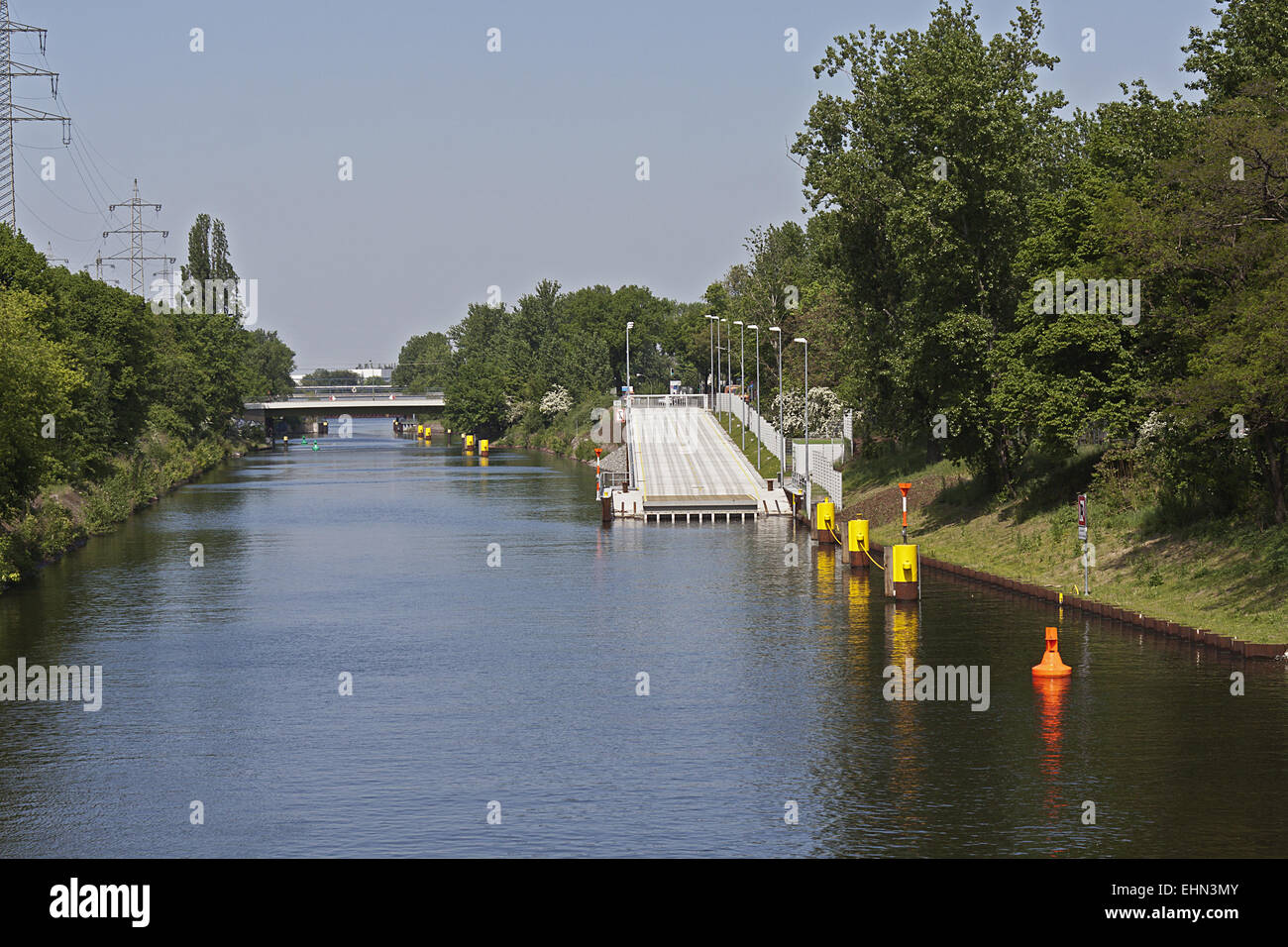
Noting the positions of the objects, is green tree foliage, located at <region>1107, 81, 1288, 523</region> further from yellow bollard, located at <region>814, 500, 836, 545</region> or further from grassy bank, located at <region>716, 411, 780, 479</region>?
grassy bank, located at <region>716, 411, 780, 479</region>

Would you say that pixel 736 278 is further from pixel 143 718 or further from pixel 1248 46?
pixel 143 718

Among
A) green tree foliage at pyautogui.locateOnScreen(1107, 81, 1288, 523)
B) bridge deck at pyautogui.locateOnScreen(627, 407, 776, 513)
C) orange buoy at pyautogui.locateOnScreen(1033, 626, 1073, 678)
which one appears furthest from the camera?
bridge deck at pyautogui.locateOnScreen(627, 407, 776, 513)

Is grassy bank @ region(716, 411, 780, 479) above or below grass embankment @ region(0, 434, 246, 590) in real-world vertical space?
above

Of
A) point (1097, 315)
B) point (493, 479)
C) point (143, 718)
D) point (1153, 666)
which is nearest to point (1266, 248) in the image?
point (1097, 315)

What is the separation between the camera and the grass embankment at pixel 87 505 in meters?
61.0

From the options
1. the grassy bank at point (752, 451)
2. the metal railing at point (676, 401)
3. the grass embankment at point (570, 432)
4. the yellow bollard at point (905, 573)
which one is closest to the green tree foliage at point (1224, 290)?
the yellow bollard at point (905, 573)

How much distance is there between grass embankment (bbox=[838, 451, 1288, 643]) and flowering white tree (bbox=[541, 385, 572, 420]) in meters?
114

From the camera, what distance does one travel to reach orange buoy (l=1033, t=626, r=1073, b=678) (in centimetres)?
A: 3647

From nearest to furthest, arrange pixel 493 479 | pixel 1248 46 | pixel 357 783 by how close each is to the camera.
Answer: pixel 357 783, pixel 1248 46, pixel 493 479

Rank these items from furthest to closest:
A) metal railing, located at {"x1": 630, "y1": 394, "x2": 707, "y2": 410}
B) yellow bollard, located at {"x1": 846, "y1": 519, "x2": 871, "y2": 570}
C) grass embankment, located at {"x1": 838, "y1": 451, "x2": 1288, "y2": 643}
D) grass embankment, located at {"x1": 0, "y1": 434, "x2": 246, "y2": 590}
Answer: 1. metal railing, located at {"x1": 630, "y1": 394, "x2": 707, "y2": 410}
2. grass embankment, located at {"x1": 0, "y1": 434, "x2": 246, "y2": 590}
3. yellow bollard, located at {"x1": 846, "y1": 519, "x2": 871, "y2": 570}
4. grass embankment, located at {"x1": 838, "y1": 451, "x2": 1288, "y2": 643}

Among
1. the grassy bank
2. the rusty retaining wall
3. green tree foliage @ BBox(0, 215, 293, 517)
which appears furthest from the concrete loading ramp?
green tree foliage @ BBox(0, 215, 293, 517)

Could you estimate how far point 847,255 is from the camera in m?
77.8

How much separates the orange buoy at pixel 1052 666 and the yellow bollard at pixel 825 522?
31.7 meters
